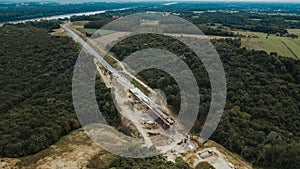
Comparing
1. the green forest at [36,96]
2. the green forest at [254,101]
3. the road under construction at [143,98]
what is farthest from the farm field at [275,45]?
the green forest at [36,96]

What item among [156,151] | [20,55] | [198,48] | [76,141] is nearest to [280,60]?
[198,48]

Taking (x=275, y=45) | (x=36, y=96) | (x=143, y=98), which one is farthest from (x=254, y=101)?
(x=36, y=96)

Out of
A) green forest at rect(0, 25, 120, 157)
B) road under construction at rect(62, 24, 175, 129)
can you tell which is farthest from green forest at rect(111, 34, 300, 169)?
green forest at rect(0, 25, 120, 157)

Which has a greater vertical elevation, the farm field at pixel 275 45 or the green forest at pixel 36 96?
the farm field at pixel 275 45

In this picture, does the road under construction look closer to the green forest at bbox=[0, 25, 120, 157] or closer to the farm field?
the green forest at bbox=[0, 25, 120, 157]

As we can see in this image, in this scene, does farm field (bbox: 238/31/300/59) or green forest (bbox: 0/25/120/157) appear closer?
green forest (bbox: 0/25/120/157)

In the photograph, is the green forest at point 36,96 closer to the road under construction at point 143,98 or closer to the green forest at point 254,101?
the road under construction at point 143,98

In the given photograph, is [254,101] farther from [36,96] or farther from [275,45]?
[36,96]

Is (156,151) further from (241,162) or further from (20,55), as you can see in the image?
(20,55)
